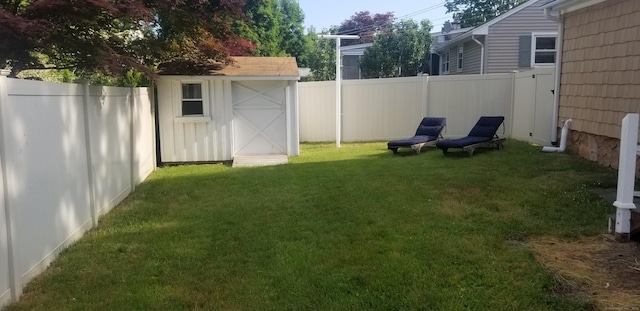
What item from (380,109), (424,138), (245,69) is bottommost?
(424,138)

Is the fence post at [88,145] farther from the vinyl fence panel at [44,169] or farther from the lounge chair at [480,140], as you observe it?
the lounge chair at [480,140]

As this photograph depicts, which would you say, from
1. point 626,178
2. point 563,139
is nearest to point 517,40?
point 563,139

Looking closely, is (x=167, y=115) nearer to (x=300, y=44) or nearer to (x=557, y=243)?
(x=557, y=243)

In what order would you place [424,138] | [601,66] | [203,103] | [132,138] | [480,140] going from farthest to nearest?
[424,138] < [203,103] < [480,140] < [132,138] < [601,66]

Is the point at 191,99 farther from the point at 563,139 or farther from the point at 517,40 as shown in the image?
the point at 517,40

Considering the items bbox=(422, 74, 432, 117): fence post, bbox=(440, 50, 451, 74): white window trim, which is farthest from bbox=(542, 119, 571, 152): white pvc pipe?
bbox=(440, 50, 451, 74): white window trim

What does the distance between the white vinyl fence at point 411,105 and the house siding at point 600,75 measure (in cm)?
233

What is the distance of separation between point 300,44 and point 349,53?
11.7 ft

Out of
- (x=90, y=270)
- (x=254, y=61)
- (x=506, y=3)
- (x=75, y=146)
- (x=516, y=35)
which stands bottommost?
(x=90, y=270)

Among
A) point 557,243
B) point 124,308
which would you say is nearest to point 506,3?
point 557,243

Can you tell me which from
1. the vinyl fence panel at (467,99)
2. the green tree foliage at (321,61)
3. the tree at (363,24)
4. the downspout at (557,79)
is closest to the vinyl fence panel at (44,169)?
the downspout at (557,79)

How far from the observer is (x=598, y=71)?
8133 millimetres

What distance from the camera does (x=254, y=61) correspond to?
12.4 metres

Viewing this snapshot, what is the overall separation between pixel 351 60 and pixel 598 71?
904 inches
